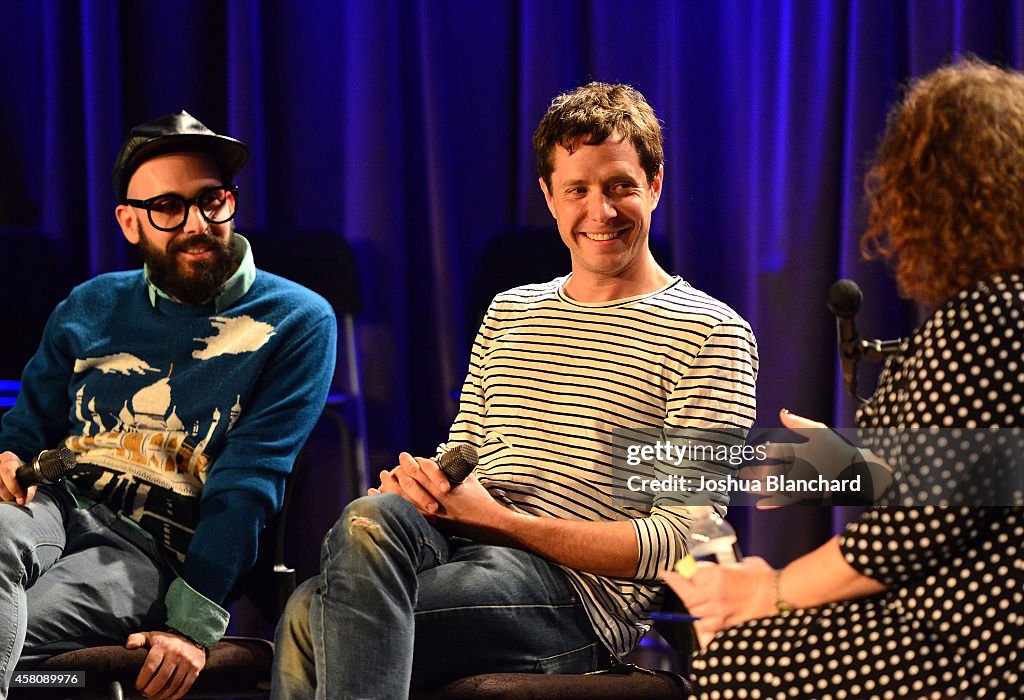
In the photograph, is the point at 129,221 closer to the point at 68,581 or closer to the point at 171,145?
the point at 171,145

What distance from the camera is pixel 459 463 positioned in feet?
5.91

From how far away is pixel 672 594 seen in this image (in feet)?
6.25

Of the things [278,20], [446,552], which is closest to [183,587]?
[446,552]

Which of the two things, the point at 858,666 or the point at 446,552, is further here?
the point at 446,552

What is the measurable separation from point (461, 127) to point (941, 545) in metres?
1.77

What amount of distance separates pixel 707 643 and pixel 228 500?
1.05 metres

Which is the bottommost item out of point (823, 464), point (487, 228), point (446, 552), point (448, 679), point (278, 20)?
point (448, 679)

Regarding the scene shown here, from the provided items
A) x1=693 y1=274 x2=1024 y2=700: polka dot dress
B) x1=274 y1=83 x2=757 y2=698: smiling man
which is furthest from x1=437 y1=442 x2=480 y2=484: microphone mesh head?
x1=693 y1=274 x2=1024 y2=700: polka dot dress

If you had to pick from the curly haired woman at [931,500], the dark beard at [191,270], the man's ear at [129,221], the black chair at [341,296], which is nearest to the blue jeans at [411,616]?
the curly haired woman at [931,500]

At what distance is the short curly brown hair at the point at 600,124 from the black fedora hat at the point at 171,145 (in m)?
0.74

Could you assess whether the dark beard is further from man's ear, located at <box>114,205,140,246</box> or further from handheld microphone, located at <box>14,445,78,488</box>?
handheld microphone, located at <box>14,445,78,488</box>

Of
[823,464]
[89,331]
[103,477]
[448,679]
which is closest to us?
[823,464]

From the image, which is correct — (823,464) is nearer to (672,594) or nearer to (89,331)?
(672,594)

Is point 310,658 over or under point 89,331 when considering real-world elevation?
under
